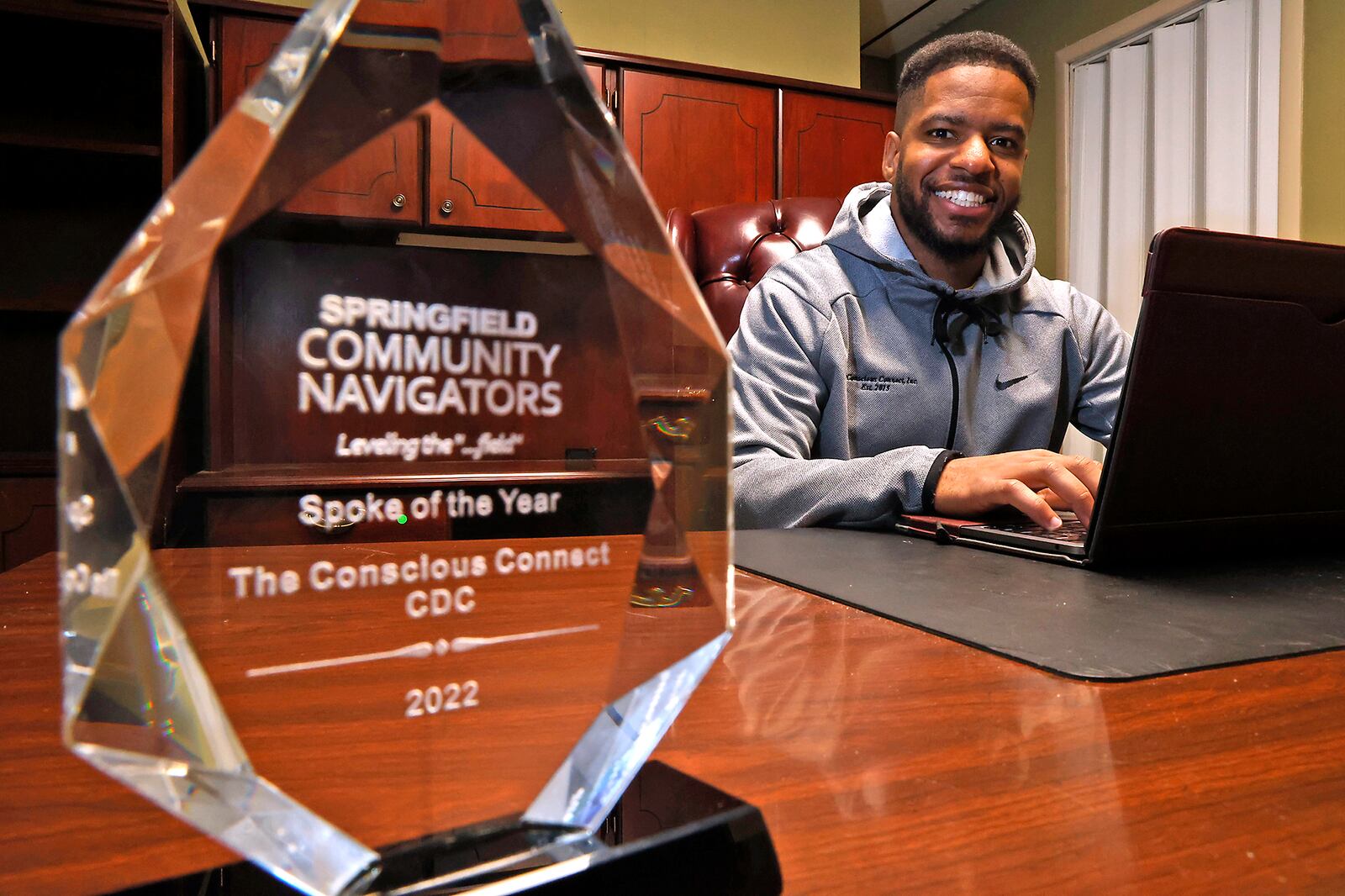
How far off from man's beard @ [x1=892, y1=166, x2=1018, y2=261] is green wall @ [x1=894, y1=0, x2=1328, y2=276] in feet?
4.54

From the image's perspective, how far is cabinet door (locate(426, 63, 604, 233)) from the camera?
0.59 ft

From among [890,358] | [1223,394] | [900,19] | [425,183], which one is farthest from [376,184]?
[900,19]

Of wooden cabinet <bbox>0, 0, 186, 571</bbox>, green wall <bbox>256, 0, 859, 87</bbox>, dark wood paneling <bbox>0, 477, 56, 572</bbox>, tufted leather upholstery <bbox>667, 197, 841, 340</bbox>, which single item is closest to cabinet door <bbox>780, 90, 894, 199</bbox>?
green wall <bbox>256, 0, 859, 87</bbox>

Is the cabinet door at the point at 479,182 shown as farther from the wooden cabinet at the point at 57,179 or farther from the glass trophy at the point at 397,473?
the wooden cabinet at the point at 57,179

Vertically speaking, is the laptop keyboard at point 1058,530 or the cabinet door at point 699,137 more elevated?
the cabinet door at point 699,137

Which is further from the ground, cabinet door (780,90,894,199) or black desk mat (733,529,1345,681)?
cabinet door (780,90,894,199)

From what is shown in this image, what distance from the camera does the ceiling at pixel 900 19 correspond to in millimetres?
3391

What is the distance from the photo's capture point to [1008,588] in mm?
546

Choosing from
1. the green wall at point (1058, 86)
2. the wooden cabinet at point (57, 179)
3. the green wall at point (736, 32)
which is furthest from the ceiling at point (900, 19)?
the wooden cabinet at point (57, 179)

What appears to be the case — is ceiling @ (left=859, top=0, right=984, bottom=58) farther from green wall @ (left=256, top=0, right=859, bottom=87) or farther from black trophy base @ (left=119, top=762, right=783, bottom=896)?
black trophy base @ (left=119, top=762, right=783, bottom=896)

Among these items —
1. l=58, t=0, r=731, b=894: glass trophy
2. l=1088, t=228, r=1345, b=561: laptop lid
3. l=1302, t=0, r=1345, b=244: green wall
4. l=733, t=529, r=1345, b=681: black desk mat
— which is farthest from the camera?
l=1302, t=0, r=1345, b=244: green wall

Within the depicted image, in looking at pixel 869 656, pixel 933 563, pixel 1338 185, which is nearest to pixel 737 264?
pixel 933 563

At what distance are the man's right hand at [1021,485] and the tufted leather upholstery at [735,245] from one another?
715mm

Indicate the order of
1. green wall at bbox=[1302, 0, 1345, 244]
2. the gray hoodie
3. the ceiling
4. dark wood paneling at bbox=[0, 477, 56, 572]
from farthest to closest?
the ceiling, green wall at bbox=[1302, 0, 1345, 244], dark wood paneling at bbox=[0, 477, 56, 572], the gray hoodie
